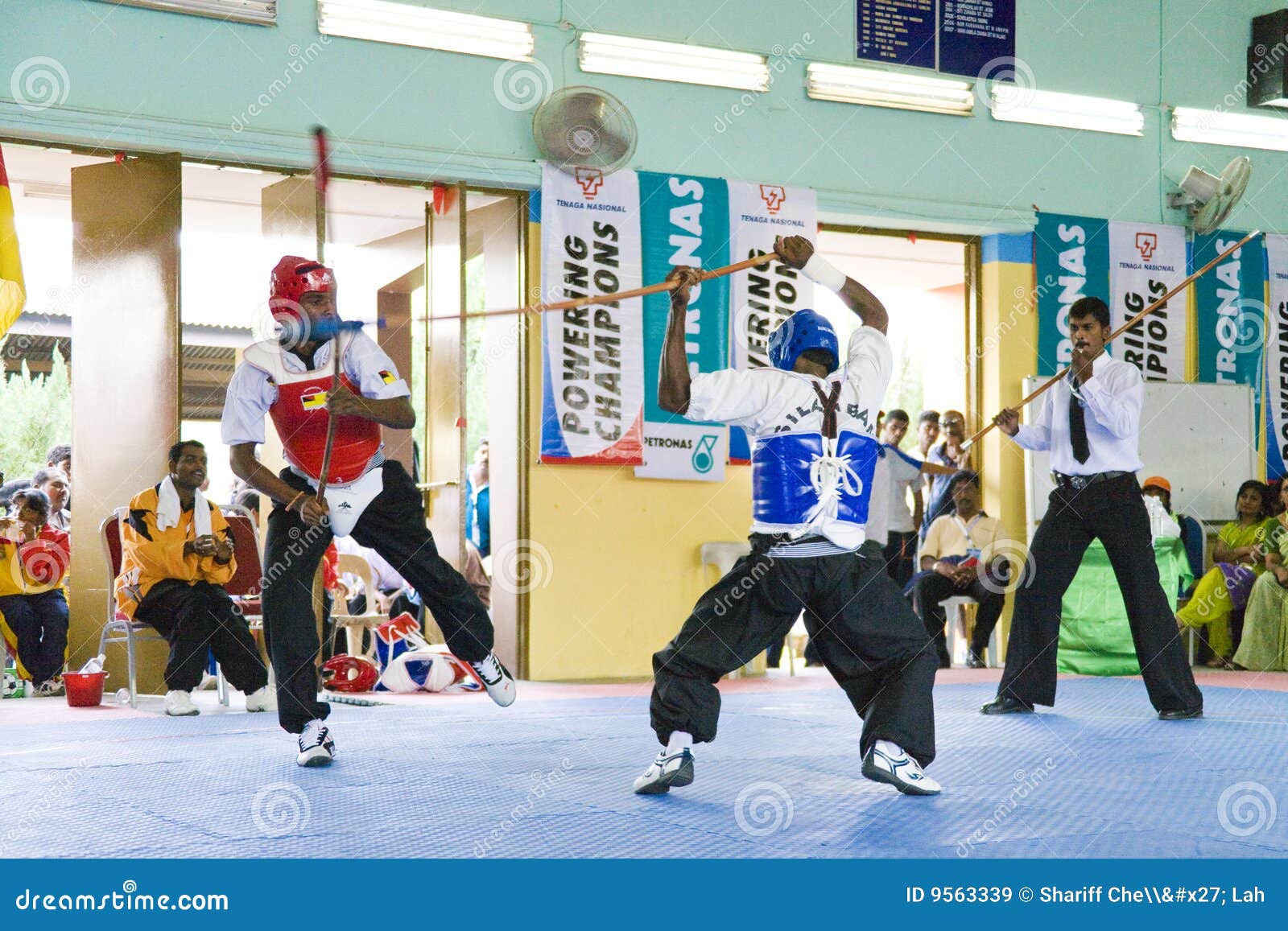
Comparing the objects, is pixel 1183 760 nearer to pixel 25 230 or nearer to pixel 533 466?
pixel 533 466

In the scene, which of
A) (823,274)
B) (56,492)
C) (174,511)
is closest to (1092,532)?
(823,274)

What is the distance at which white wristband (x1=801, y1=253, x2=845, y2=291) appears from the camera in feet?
13.5

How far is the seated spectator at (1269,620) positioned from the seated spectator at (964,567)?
4.85ft

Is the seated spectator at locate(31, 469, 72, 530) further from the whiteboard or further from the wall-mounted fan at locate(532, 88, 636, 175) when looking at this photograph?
the whiteboard

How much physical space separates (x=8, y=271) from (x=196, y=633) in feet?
6.47

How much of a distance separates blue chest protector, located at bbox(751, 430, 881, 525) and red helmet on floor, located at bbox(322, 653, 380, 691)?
413 centimetres

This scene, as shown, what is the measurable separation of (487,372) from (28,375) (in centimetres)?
942

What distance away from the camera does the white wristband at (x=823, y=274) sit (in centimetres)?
412

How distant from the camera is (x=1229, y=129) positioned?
33.7 feet

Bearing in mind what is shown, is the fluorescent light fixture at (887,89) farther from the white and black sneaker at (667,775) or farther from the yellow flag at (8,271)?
the white and black sneaker at (667,775)

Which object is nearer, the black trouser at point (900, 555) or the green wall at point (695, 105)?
the green wall at point (695, 105)

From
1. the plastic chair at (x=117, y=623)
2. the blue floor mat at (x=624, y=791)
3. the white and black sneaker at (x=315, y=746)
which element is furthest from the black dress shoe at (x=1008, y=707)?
the plastic chair at (x=117, y=623)

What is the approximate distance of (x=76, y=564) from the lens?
767cm

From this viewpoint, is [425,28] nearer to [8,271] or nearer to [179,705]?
[8,271]
